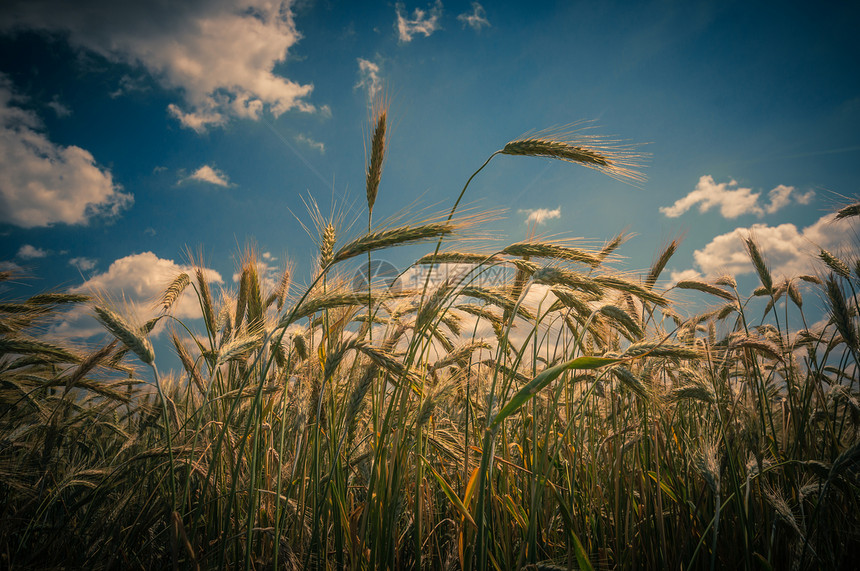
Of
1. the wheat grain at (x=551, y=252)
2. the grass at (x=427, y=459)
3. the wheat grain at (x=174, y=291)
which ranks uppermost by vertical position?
the wheat grain at (x=174, y=291)

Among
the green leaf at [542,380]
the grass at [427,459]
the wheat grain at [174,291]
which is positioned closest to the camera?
the green leaf at [542,380]

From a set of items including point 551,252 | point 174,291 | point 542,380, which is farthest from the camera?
point 174,291

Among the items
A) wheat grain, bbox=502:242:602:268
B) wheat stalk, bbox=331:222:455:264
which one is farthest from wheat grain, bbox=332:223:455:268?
wheat grain, bbox=502:242:602:268

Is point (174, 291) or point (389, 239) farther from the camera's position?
point (174, 291)

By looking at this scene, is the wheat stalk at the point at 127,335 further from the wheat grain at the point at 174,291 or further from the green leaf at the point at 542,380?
the green leaf at the point at 542,380

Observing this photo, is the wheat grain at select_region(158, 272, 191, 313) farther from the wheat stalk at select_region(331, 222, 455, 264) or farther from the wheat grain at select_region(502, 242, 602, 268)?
the wheat grain at select_region(502, 242, 602, 268)

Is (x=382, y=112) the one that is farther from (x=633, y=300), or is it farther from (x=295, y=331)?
(x=633, y=300)

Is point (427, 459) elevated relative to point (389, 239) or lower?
lower

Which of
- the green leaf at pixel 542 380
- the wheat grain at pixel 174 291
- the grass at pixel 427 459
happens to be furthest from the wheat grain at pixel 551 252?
the wheat grain at pixel 174 291

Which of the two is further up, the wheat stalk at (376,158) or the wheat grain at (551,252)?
the wheat stalk at (376,158)

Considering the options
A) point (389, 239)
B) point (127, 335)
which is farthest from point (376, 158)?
point (127, 335)

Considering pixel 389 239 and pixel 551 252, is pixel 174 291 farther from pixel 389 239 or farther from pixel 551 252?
pixel 551 252

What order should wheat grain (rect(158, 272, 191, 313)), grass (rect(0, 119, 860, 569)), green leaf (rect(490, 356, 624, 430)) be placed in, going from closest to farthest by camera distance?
green leaf (rect(490, 356, 624, 430)), grass (rect(0, 119, 860, 569)), wheat grain (rect(158, 272, 191, 313))

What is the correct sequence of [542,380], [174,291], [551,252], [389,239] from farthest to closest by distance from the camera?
[174,291]
[551,252]
[389,239]
[542,380]
